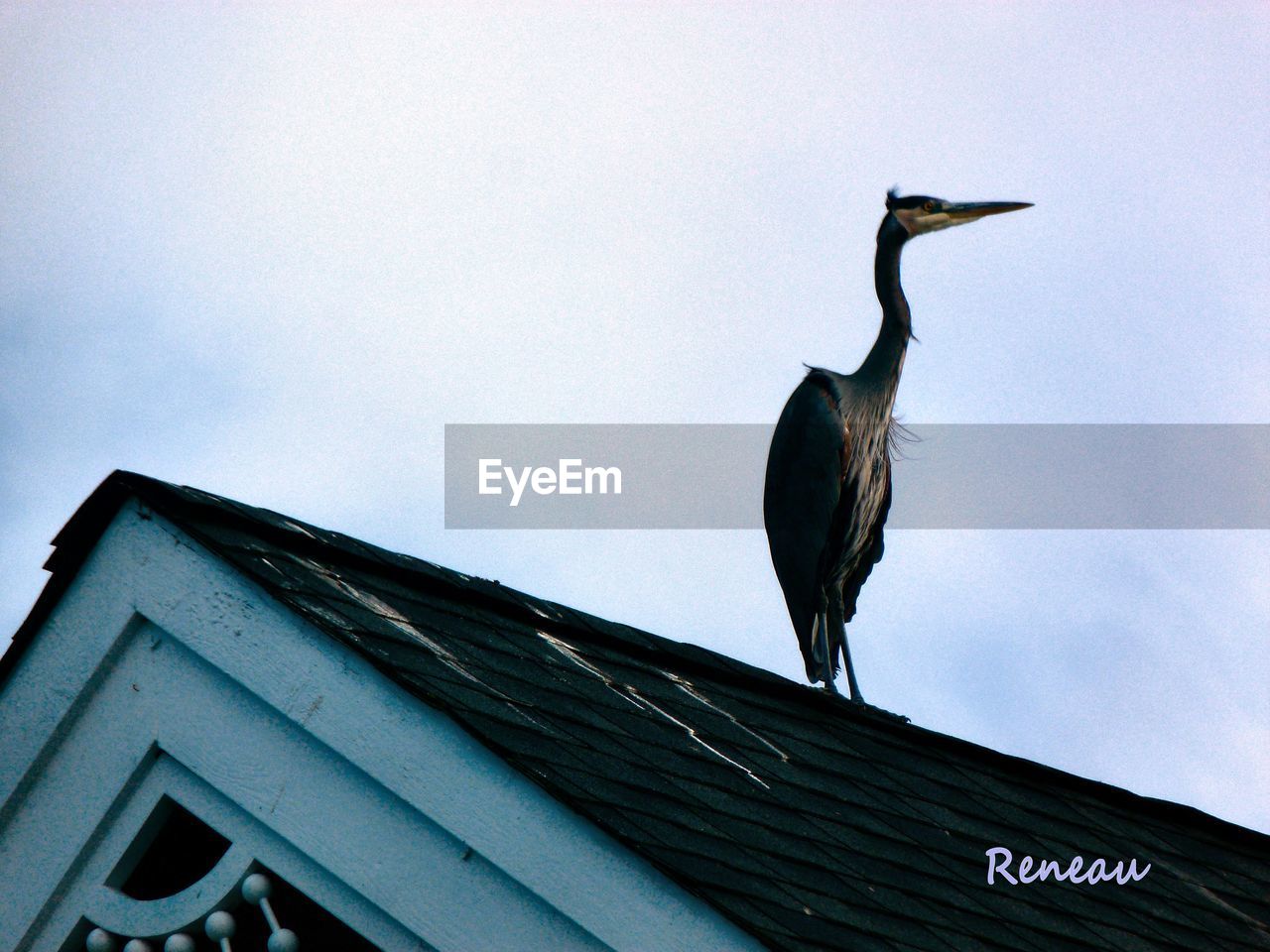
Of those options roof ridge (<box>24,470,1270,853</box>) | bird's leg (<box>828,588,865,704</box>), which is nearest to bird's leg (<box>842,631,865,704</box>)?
bird's leg (<box>828,588,865,704</box>)

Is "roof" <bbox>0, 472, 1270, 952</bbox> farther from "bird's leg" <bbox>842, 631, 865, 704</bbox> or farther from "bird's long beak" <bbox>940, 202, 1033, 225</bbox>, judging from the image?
"bird's long beak" <bbox>940, 202, 1033, 225</bbox>

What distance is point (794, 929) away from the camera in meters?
2.40

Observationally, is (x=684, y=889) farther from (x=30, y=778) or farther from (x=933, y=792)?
(x=933, y=792)

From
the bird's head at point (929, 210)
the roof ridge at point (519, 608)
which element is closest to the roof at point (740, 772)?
the roof ridge at point (519, 608)

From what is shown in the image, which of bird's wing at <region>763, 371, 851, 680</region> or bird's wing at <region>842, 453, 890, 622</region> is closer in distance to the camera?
bird's wing at <region>763, 371, 851, 680</region>

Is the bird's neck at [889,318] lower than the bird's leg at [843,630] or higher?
higher

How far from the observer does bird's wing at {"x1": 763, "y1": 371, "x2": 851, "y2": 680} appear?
747 cm

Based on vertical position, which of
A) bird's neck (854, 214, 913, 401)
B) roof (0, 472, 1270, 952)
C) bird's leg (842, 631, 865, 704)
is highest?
bird's neck (854, 214, 913, 401)

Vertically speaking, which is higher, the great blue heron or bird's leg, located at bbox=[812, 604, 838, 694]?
the great blue heron

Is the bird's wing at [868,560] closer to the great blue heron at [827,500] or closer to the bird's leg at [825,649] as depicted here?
the great blue heron at [827,500]

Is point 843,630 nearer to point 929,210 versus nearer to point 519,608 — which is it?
Answer: point 929,210

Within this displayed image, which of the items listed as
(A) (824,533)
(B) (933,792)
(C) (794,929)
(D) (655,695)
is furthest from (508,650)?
(A) (824,533)

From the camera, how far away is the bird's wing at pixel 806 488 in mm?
7469

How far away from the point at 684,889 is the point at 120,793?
1.11m
